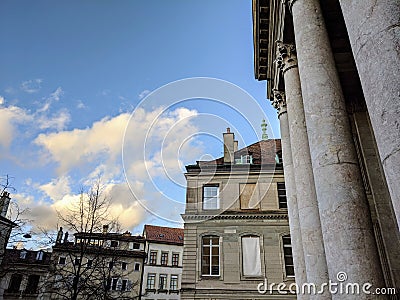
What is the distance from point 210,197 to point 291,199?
56.0ft

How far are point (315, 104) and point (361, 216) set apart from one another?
8.01ft

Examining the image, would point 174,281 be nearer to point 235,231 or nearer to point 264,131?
point 264,131

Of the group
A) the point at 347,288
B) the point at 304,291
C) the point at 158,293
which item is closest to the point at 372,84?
the point at 347,288

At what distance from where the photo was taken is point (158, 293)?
5384 centimetres

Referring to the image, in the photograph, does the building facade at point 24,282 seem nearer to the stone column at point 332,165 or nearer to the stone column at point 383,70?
the stone column at point 332,165

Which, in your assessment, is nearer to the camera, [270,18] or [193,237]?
[270,18]

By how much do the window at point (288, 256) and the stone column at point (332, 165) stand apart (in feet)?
68.1

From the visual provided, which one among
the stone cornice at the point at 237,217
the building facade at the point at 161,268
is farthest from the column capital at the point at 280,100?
the building facade at the point at 161,268

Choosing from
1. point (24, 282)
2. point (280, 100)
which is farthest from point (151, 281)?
point (280, 100)

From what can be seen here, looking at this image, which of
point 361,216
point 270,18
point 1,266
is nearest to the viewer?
point 361,216

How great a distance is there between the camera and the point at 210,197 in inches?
1068

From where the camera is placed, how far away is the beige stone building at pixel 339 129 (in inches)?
153

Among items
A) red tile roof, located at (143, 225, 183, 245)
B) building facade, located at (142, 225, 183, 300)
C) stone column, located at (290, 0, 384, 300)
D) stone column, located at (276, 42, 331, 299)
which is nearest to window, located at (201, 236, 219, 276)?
stone column, located at (276, 42, 331, 299)

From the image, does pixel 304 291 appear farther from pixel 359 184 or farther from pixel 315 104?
pixel 315 104
